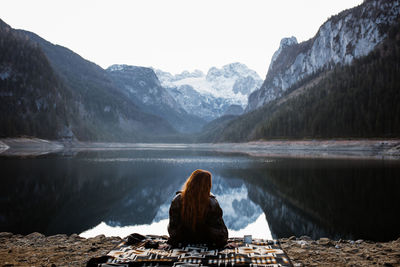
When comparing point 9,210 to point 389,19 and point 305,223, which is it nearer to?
point 305,223

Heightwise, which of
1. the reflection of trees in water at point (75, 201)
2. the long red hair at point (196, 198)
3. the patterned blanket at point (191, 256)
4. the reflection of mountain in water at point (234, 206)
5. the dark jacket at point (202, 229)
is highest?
the long red hair at point (196, 198)

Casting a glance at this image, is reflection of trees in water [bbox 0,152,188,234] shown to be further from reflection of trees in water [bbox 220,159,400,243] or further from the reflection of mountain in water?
reflection of trees in water [bbox 220,159,400,243]

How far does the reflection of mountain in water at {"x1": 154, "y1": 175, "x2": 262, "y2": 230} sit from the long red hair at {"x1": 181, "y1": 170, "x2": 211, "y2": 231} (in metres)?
6.35

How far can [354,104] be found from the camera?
90.9m

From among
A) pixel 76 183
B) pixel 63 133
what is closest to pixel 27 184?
pixel 76 183

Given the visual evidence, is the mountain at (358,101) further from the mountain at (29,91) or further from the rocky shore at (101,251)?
the mountain at (29,91)

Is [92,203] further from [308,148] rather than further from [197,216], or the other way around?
[308,148]

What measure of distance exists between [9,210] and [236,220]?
9477mm

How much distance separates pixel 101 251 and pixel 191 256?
278cm

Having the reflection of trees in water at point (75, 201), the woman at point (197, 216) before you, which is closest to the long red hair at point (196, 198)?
the woman at point (197, 216)

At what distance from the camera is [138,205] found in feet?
51.5

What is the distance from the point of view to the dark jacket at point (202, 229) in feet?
19.7

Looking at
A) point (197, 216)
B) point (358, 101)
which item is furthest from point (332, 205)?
point (358, 101)

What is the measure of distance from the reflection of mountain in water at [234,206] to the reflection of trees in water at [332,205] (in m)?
0.59
